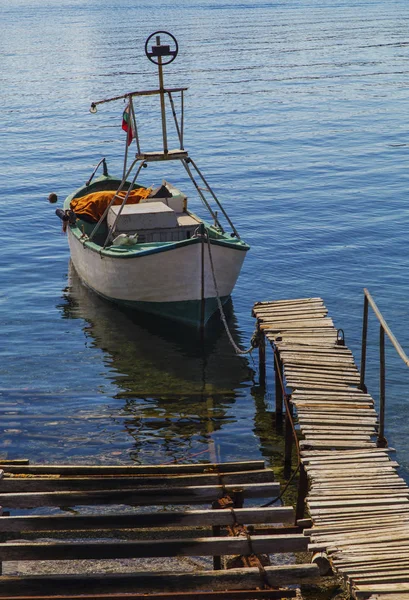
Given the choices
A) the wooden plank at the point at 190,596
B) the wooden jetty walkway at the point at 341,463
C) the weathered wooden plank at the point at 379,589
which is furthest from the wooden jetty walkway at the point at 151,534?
the weathered wooden plank at the point at 379,589

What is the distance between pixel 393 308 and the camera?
77.1 ft

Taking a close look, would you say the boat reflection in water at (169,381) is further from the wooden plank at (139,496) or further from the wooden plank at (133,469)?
the wooden plank at (139,496)

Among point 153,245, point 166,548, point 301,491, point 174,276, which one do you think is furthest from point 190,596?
point 153,245

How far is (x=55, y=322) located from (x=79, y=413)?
21.6 ft

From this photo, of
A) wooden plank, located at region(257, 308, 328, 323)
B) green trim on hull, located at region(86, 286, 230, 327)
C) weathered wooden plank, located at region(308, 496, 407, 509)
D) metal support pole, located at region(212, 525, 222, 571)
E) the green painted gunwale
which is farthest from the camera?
green trim on hull, located at region(86, 286, 230, 327)

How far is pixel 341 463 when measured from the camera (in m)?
11.6

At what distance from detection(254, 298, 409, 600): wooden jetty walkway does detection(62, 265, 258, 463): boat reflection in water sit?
164 centimetres

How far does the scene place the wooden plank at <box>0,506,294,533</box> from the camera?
32.9 ft

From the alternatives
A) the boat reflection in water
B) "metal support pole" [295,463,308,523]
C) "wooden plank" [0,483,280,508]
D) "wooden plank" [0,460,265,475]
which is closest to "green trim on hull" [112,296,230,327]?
the boat reflection in water

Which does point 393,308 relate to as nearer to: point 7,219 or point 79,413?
point 79,413

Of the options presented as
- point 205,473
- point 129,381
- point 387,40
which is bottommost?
point 129,381

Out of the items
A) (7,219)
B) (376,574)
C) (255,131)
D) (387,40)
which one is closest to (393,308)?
(376,574)

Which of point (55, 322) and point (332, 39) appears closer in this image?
point (55, 322)

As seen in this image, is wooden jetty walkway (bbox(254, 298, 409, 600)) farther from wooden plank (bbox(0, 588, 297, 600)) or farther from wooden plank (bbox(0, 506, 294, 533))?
wooden plank (bbox(0, 588, 297, 600))
